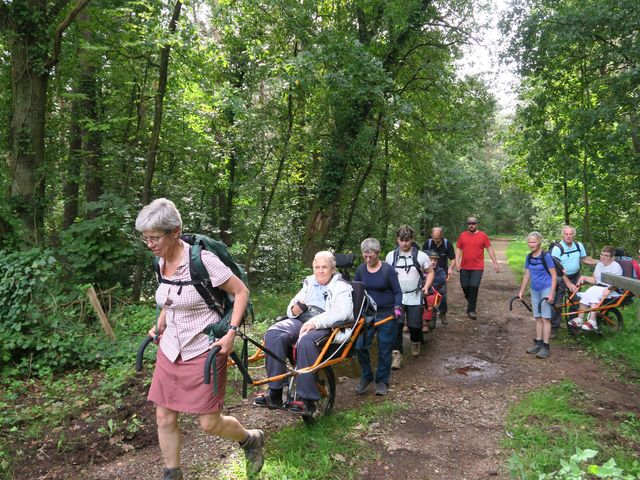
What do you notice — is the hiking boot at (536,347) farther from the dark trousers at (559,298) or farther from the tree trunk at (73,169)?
the tree trunk at (73,169)

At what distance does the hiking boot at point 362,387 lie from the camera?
17.6 feet

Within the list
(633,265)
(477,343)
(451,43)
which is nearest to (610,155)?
(633,265)

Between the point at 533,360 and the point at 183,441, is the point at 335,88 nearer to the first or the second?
the point at 533,360

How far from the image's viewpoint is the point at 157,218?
9.03 ft

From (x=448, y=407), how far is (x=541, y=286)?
291 cm

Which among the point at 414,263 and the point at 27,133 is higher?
the point at 27,133

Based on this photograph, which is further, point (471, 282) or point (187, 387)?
point (471, 282)

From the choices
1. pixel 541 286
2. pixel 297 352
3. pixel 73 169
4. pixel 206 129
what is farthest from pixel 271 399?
pixel 206 129

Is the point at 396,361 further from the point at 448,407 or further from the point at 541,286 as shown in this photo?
the point at 541,286

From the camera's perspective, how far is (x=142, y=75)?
925cm

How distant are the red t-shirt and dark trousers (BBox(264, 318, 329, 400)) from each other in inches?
220

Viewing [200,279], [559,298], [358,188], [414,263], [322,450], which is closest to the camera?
[200,279]

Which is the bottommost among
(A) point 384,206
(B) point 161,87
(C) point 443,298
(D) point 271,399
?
(D) point 271,399

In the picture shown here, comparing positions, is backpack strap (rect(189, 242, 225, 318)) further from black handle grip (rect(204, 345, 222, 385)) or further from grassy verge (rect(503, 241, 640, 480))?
grassy verge (rect(503, 241, 640, 480))
